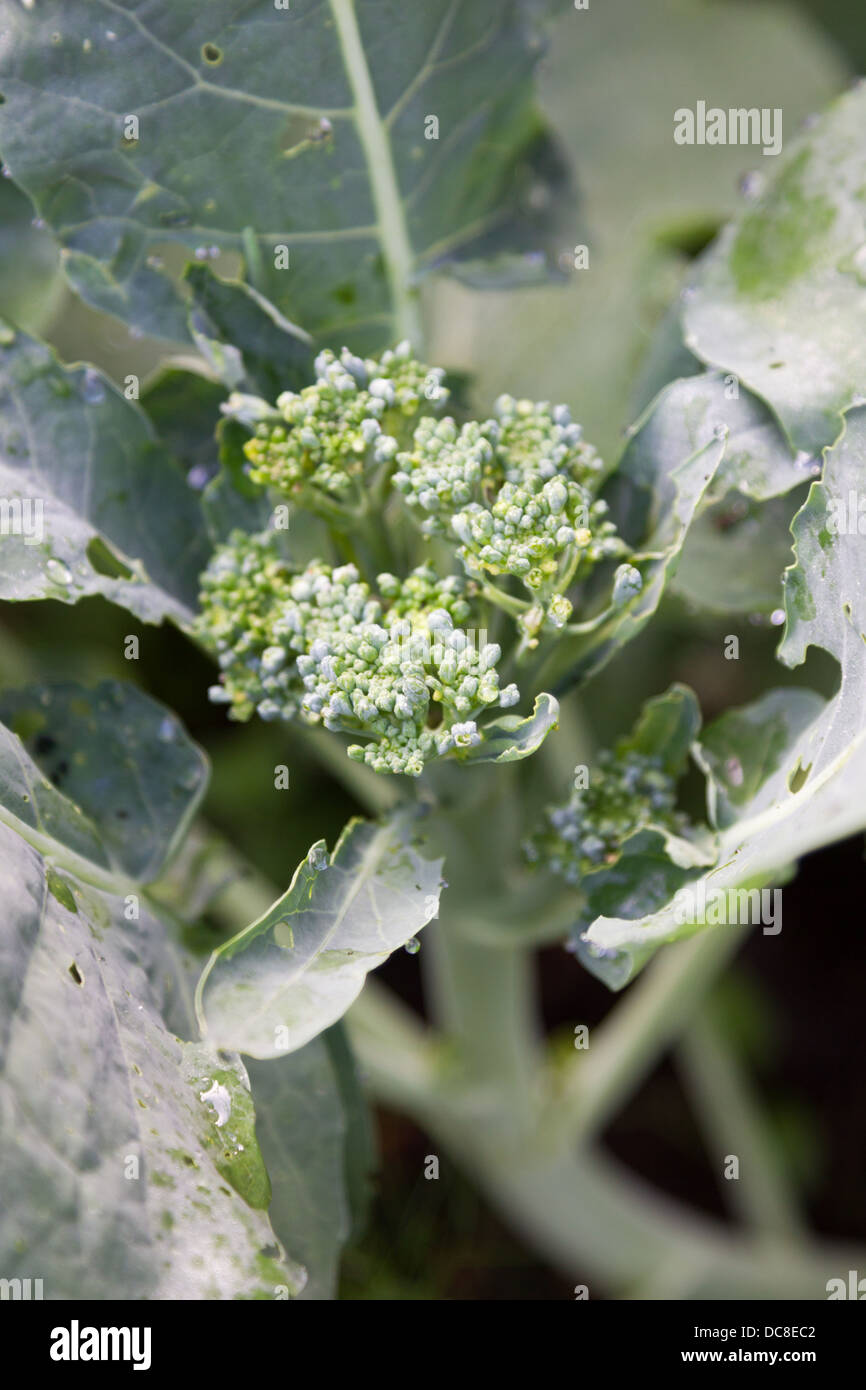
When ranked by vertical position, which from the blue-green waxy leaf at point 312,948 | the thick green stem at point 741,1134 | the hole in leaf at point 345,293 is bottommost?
the thick green stem at point 741,1134

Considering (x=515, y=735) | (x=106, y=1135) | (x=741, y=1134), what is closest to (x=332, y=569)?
(x=515, y=735)

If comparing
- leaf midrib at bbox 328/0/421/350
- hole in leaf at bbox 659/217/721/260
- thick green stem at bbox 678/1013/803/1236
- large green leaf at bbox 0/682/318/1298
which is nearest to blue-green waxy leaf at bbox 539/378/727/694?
leaf midrib at bbox 328/0/421/350

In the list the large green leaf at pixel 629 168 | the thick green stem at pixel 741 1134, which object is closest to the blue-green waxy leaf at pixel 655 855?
the large green leaf at pixel 629 168

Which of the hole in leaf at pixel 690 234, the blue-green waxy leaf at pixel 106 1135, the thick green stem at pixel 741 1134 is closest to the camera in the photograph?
the blue-green waxy leaf at pixel 106 1135

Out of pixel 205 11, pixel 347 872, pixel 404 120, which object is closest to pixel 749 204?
pixel 404 120

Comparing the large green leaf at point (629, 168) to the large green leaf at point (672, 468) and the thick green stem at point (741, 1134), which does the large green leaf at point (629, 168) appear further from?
the thick green stem at point (741, 1134)

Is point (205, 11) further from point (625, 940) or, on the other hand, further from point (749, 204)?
point (625, 940)

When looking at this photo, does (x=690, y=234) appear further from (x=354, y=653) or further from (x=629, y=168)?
(x=354, y=653)
